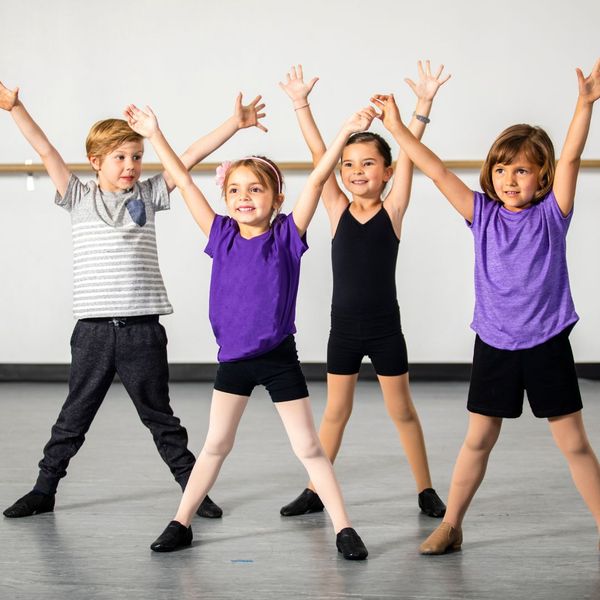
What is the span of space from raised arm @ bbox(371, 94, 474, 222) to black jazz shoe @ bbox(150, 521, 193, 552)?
95 centimetres

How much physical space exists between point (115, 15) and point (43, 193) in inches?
40.3

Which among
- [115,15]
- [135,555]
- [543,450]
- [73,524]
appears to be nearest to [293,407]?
[135,555]

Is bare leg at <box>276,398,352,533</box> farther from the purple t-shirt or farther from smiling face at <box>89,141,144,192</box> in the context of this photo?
smiling face at <box>89,141,144,192</box>

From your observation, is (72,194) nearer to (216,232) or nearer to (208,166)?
(216,232)

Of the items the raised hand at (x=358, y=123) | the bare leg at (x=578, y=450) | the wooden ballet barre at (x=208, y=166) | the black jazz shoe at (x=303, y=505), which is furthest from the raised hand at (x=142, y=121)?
the wooden ballet barre at (x=208, y=166)

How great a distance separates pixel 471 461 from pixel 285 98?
335cm

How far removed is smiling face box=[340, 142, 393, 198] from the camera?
2514 mm

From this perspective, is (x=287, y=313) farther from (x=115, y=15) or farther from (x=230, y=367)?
(x=115, y=15)

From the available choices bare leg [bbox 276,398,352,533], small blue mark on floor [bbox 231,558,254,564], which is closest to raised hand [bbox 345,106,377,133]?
bare leg [bbox 276,398,352,533]

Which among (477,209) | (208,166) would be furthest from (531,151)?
(208,166)

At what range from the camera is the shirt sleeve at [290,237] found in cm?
215

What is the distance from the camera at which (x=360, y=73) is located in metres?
5.05

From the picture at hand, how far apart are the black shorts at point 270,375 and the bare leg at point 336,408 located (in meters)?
0.37

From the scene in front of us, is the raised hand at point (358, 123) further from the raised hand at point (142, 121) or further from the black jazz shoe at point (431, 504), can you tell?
the black jazz shoe at point (431, 504)
